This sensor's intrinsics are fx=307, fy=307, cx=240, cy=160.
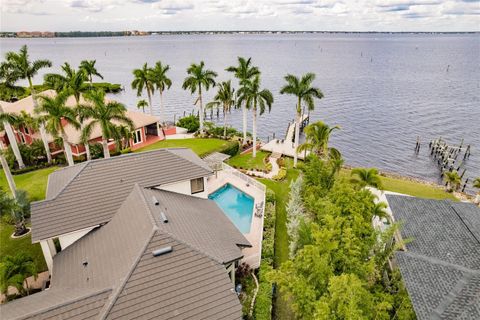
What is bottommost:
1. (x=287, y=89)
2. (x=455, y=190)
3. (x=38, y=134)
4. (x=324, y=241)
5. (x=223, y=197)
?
(x=455, y=190)

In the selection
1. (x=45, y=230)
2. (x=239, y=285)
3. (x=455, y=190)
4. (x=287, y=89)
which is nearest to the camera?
(x=45, y=230)

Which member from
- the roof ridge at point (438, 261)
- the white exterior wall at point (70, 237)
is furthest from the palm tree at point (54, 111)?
the roof ridge at point (438, 261)

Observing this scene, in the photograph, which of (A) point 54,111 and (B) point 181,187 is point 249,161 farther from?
(A) point 54,111

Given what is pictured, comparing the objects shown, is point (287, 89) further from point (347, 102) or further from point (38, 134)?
point (347, 102)

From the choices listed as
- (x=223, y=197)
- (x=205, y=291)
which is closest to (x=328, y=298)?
(x=205, y=291)

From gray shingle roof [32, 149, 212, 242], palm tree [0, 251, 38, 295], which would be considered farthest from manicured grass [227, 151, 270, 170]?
palm tree [0, 251, 38, 295]

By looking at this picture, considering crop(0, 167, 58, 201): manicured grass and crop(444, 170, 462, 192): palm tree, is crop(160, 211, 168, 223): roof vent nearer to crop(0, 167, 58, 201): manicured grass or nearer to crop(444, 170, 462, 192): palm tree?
crop(0, 167, 58, 201): manicured grass

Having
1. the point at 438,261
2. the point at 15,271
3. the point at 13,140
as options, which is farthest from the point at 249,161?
the point at 15,271
